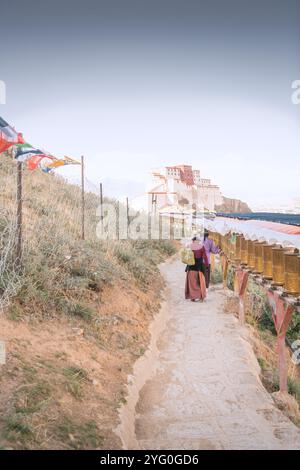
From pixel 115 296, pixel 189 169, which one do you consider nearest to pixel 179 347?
pixel 115 296

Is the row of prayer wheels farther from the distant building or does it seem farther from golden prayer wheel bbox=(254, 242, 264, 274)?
the distant building

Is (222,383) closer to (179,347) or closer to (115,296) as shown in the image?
(179,347)

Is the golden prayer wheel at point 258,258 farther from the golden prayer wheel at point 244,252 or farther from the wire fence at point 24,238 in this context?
the wire fence at point 24,238

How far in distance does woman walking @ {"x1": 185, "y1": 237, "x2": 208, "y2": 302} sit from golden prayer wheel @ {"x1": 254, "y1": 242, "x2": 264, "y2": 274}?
11.8 ft

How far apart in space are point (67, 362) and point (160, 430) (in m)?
1.25

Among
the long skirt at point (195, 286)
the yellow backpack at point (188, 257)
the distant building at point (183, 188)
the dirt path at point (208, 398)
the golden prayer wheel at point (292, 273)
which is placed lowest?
the dirt path at point (208, 398)

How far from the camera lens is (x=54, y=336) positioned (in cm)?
486

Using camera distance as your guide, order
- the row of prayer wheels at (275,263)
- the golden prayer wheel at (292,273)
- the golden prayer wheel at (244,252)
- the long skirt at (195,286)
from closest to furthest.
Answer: the golden prayer wheel at (292,273), the row of prayer wheels at (275,263), the golden prayer wheel at (244,252), the long skirt at (195,286)

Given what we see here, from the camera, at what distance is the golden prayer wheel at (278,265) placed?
4.62m

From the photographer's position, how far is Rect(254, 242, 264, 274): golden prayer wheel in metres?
5.71

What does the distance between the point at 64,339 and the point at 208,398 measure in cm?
192

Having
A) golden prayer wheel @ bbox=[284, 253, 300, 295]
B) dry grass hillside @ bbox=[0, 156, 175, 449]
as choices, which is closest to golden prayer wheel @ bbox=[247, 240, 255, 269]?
golden prayer wheel @ bbox=[284, 253, 300, 295]

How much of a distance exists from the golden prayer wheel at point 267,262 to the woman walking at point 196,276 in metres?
4.21

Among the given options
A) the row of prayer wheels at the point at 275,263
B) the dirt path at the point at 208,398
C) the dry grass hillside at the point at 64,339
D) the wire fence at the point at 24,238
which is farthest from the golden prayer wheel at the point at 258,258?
the wire fence at the point at 24,238
